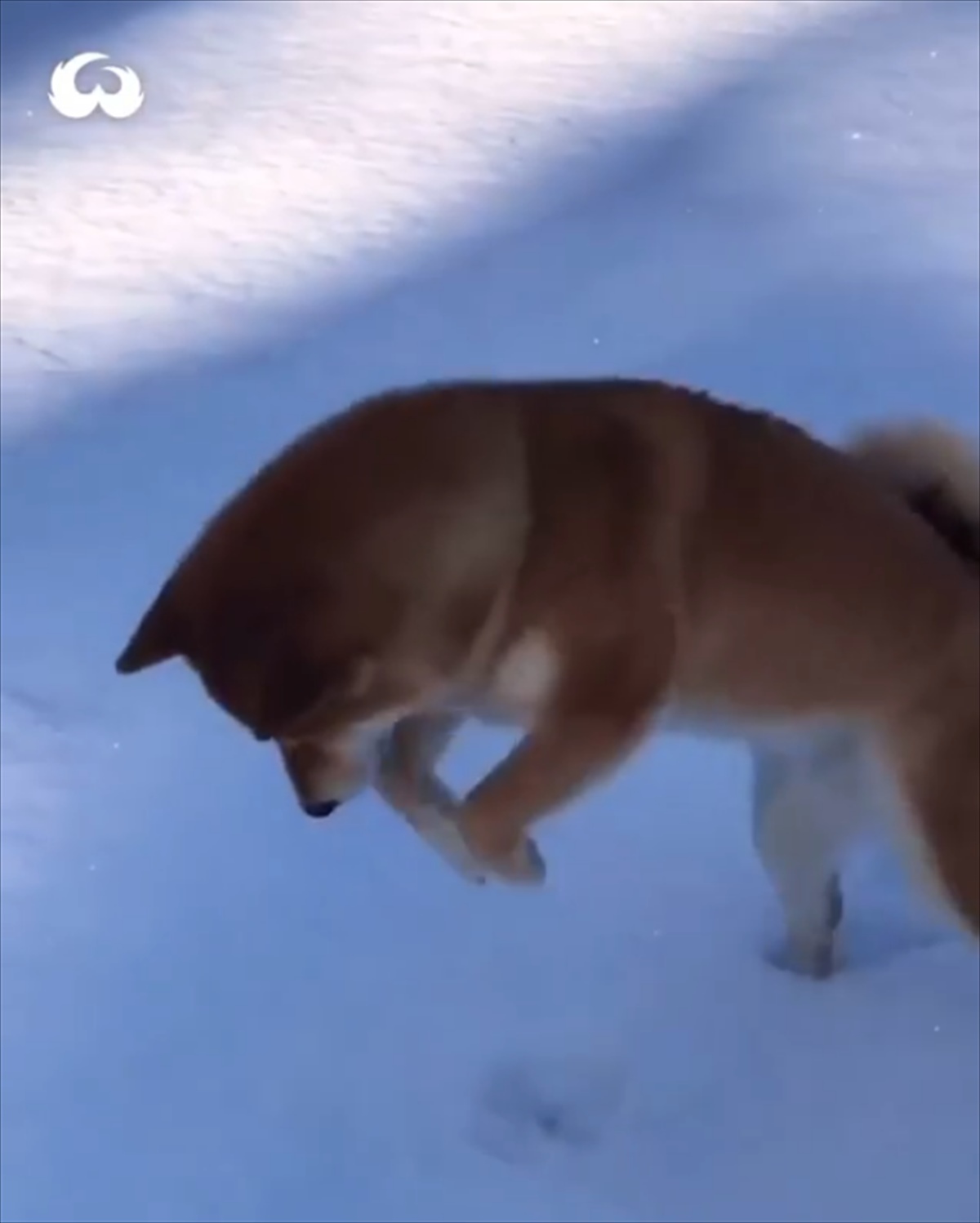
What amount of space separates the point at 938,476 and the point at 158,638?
412mm

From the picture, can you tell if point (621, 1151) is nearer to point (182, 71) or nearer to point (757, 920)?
point (757, 920)

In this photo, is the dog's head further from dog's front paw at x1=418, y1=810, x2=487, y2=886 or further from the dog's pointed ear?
dog's front paw at x1=418, y1=810, x2=487, y2=886

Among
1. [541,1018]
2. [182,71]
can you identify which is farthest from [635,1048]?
[182,71]

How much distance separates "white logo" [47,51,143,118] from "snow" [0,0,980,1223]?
18mm

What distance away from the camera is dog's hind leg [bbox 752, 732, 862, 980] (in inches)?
40.7

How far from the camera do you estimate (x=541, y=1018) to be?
1112 mm

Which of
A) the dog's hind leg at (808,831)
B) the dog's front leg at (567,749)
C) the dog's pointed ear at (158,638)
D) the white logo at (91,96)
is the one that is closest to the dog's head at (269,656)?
the dog's pointed ear at (158,638)

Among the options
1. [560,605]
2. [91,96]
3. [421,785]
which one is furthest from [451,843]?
[91,96]

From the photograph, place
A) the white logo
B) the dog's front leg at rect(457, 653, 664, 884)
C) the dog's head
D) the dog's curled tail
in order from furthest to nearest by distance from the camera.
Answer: the white logo → the dog's curled tail → the dog's front leg at rect(457, 653, 664, 884) → the dog's head

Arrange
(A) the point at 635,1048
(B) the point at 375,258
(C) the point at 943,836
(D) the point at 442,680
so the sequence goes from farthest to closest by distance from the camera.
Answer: (B) the point at 375,258 < (A) the point at 635,1048 < (C) the point at 943,836 < (D) the point at 442,680

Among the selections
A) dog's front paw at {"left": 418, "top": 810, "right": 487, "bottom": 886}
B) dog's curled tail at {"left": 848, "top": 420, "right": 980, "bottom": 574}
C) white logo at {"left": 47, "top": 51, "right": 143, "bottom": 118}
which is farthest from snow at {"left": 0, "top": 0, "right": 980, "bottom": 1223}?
dog's curled tail at {"left": 848, "top": 420, "right": 980, "bottom": 574}

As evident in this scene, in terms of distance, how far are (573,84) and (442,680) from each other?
117 centimetres

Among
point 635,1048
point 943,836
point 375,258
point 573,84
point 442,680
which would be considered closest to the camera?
point 442,680

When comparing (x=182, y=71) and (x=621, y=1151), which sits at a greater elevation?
(x=182, y=71)
